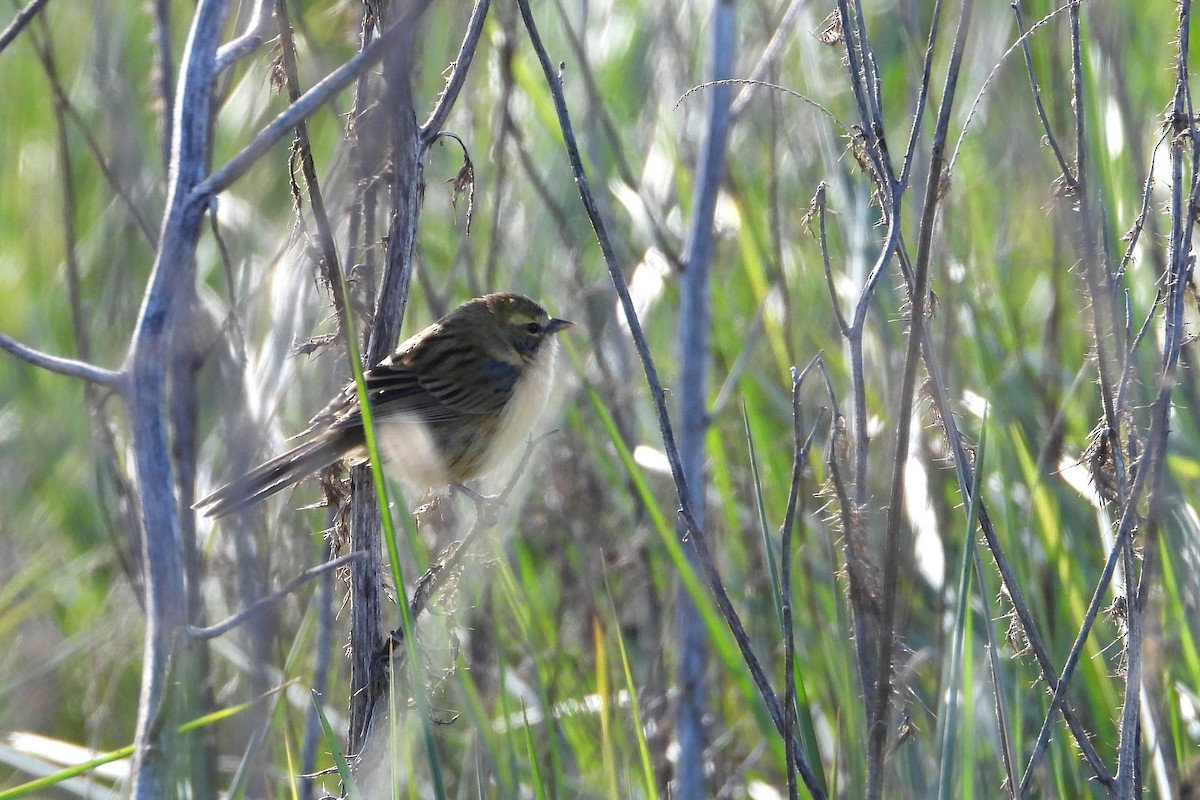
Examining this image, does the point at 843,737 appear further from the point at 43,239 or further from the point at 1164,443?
the point at 43,239

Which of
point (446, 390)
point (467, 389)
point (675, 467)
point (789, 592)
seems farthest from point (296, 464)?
point (789, 592)

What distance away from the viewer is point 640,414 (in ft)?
13.3

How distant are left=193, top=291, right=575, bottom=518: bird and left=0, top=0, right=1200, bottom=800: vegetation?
4.9 inches

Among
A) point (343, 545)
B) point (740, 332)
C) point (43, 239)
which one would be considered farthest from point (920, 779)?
point (43, 239)

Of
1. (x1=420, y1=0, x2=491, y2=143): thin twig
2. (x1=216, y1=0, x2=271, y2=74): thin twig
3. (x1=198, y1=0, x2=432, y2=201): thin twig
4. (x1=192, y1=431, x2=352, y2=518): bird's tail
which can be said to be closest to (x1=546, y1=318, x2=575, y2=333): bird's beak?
(x1=192, y1=431, x2=352, y2=518): bird's tail

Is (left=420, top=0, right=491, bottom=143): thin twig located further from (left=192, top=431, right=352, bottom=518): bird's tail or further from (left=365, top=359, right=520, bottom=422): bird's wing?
(left=365, top=359, right=520, bottom=422): bird's wing

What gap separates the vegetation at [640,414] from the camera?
2018 millimetres

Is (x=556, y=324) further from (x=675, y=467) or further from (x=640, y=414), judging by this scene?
(x=675, y=467)

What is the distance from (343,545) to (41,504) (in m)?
2.50

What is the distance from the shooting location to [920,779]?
7.70 feet

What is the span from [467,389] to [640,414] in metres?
0.56

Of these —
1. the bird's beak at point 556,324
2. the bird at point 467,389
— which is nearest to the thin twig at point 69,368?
the bird at point 467,389

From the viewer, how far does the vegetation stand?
6.62 ft

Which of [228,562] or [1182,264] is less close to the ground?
[228,562]
